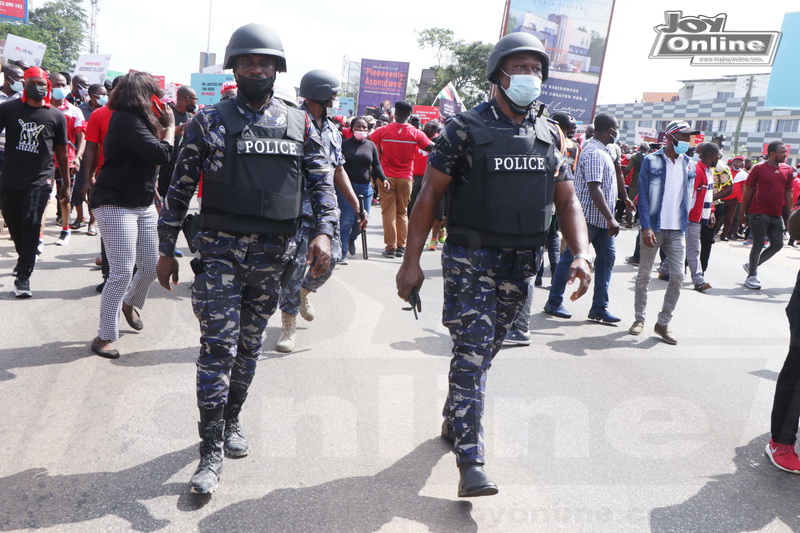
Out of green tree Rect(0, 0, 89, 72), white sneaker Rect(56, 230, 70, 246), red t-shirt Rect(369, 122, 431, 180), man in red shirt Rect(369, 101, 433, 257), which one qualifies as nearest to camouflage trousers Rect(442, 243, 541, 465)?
man in red shirt Rect(369, 101, 433, 257)

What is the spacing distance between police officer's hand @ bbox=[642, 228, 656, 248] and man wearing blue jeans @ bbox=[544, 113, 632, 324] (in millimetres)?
271

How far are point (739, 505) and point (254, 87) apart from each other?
10.0 feet

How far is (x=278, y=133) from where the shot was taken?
10.2ft

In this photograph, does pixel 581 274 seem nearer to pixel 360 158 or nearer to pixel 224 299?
pixel 224 299

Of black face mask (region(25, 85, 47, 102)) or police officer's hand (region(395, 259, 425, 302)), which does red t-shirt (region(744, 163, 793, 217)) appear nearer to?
police officer's hand (region(395, 259, 425, 302))

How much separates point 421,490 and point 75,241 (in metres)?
7.72

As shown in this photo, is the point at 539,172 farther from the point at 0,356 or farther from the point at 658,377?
the point at 0,356

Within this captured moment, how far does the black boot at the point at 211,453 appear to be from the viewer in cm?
299

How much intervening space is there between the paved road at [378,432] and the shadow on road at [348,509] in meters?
0.01

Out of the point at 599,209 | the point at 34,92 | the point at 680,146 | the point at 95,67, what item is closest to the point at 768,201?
the point at 680,146

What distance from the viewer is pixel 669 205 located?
6.29m

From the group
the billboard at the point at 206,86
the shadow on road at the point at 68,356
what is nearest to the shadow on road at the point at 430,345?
the shadow on road at the point at 68,356

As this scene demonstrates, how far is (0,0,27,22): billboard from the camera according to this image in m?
30.4

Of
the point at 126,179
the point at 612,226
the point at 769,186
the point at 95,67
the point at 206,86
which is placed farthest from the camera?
the point at 206,86
